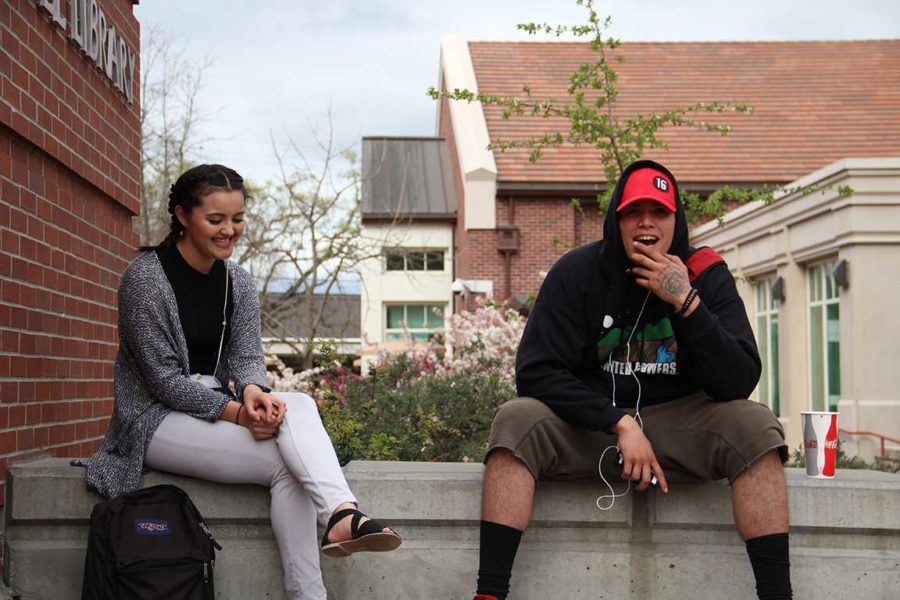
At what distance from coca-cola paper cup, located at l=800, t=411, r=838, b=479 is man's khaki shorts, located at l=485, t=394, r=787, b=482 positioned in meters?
0.41

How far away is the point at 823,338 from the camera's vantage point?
15.5 metres

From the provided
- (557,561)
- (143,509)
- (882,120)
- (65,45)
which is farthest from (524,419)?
(882,120)

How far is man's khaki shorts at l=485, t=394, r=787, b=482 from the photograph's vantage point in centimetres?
396

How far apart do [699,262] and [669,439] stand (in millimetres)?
696

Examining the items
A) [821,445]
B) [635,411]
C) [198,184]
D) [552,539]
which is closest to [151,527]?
[198,184]

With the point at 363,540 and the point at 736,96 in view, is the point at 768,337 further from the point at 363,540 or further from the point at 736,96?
the point at 363,540

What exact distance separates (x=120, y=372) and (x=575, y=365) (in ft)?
5.78

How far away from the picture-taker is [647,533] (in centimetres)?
434

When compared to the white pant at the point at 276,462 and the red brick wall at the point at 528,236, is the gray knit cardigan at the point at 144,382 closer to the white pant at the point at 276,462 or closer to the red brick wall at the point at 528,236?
the white pant at the point at 276,462

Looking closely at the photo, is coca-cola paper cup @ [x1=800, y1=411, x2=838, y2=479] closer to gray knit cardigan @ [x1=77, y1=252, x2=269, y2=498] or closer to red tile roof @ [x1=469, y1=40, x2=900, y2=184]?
gray knit cardigan @ [x1=77, y1=252, x2=269, y2=498]

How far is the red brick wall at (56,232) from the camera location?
4.48 meters

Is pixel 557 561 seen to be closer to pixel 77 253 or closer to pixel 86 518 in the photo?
pixel 86 518

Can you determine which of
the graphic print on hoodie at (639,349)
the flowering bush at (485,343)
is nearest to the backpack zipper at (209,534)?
the graphic print on hoodie at (639,349)

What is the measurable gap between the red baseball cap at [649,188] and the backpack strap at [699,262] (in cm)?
23
